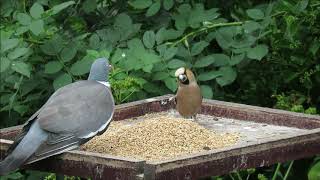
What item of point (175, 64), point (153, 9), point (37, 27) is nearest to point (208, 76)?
point (175, 64)

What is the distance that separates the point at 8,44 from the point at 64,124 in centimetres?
117

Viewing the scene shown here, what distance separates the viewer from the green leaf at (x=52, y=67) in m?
5.16

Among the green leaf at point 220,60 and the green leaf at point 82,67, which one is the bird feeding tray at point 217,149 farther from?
the green leaf at point 220,60

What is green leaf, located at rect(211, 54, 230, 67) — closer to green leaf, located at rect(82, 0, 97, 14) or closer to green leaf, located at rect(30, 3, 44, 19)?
green leaf, located at rect(82, 0, 97, 14)

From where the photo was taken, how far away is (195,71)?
5.38 meters

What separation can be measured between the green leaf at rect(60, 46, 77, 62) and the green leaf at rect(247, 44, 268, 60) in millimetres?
899

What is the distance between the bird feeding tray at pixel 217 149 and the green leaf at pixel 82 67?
Result: 428mm

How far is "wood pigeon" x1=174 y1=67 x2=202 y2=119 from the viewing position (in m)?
4.53

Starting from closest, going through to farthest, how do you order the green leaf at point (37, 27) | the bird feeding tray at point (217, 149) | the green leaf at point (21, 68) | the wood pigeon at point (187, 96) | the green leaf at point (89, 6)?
the bird feeding tray at point (217, 149)
the wood pigeon at point (187, 96)
the green leaf at point (21, 68)
the green leaf at point (37, 27)
the green leaf at point (89, 6)

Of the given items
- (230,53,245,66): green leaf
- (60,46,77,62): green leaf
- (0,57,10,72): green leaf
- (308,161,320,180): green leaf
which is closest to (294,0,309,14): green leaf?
(230,53,245,66): green leaf

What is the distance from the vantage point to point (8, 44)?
4945mm

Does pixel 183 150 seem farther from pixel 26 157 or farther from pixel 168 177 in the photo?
pixel 26 157

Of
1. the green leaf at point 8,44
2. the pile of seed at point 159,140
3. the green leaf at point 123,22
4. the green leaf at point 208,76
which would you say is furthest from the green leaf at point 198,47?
the pile of seed at point 159,140

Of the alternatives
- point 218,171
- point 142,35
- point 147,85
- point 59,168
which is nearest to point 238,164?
Answer: point 218,171
